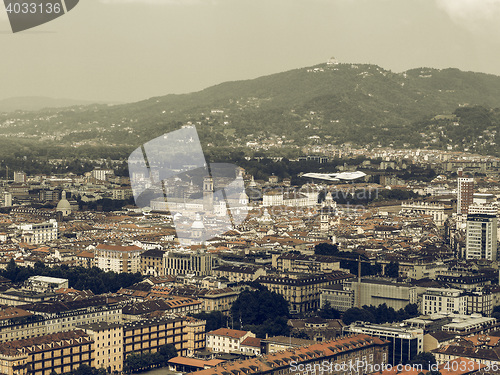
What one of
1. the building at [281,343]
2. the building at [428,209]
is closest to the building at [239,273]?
the building at [281,343]

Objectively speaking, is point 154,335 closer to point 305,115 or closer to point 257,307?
point 257,307

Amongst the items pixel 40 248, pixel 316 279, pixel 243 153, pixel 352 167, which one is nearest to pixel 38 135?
pixel 243 153

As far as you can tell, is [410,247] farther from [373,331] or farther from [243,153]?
[243,153]

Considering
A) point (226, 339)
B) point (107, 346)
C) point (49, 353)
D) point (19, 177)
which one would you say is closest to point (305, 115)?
point (19, 177)

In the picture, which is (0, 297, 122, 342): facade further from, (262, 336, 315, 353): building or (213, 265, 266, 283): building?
(213, 265, 266, 283): building

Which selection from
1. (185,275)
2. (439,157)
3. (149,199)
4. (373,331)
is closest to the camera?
(373,331)

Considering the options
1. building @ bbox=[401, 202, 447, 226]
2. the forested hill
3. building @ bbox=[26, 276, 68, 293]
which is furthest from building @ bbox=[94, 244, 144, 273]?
the forested hill

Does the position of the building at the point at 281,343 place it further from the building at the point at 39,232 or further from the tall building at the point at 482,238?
the building at the point at 39,232
